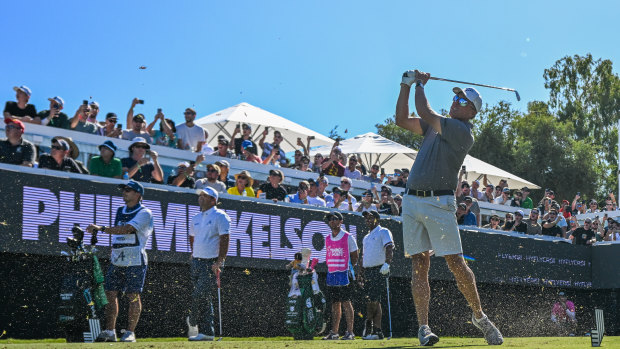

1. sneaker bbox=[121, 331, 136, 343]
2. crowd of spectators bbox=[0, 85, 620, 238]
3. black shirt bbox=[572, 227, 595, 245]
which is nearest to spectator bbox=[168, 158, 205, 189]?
crowd of spectators bbox=[0, 85, 620, 238]

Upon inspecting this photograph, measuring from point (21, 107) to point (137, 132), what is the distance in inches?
86.5

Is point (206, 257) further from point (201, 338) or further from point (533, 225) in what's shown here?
point (533, 225)

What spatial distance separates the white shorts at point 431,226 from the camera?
726 cm

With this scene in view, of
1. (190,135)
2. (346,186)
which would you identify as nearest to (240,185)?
(190,135)

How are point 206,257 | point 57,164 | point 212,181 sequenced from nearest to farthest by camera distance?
point 206,257 → point 57,164 → point 212,181

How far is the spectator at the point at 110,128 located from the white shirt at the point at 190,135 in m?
1.23

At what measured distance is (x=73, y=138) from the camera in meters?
12.8

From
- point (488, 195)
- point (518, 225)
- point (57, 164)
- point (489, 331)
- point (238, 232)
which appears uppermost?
point (488, 195)

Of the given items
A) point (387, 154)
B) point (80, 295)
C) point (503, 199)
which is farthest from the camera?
point (387, 154)

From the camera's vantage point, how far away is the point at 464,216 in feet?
56.5

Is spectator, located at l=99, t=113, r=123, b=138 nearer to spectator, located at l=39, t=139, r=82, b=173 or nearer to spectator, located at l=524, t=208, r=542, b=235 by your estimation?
spectator, located at l=39, t=139, r=82, b=173

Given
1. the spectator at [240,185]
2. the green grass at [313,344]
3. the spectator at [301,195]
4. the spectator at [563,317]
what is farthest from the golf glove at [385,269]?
the spectator at [563,317]

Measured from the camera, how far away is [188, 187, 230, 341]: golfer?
10.2 metres

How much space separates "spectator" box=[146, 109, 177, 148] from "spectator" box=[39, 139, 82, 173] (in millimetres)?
3157
